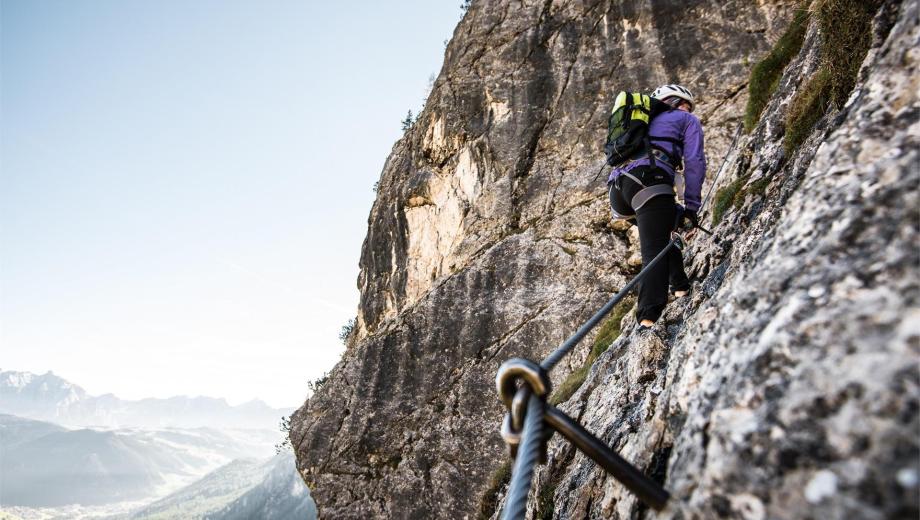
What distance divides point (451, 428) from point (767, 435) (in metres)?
15.3

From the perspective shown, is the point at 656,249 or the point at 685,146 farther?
the point at 685,146

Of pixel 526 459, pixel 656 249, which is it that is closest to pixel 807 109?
pixel 656 249

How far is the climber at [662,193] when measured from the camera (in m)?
6.60

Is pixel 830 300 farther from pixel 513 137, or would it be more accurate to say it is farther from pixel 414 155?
pixel 414 155

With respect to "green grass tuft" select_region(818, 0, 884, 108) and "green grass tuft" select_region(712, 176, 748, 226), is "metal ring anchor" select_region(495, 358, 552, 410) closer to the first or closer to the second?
"green grass tuft" select_region(818, 0, 884, 108)

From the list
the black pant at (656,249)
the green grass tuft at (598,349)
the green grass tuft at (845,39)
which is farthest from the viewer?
the green grass tuft at (598,349)

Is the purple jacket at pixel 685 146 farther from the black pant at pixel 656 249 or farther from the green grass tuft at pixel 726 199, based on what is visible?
the green grass tuft at pixel 726 199

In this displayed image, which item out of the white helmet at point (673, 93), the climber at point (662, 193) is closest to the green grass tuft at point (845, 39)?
the climber at point (662, 193)

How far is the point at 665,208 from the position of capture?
663 centimetres

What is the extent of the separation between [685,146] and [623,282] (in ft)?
30.5

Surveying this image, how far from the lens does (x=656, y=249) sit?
260 inches

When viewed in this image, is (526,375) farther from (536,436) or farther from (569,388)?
(569,388)

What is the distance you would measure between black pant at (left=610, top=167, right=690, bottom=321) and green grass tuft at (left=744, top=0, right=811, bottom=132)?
581cm

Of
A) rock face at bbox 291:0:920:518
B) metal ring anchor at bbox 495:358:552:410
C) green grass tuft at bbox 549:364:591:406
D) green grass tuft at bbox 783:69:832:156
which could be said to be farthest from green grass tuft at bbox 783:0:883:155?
green grass tuft at bbox 549:364:591:406
